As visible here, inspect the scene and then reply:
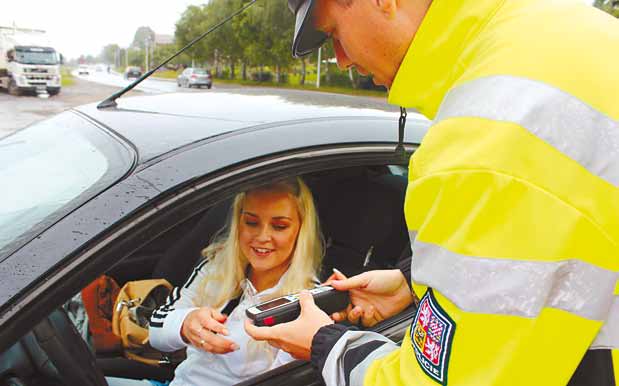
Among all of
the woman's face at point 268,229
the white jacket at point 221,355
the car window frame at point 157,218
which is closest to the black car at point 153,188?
the car window frame at point 157,218

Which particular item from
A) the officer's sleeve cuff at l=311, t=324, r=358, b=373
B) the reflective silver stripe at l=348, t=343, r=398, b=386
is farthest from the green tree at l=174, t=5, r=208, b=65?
the reflective silver stripe at l=348, t=343, r=398, b=386

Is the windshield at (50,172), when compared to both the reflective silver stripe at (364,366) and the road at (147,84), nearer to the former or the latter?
the road at (147,84)

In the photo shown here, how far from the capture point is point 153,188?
115cm

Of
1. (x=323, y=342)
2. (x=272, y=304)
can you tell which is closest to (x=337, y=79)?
(x=272, y=304)

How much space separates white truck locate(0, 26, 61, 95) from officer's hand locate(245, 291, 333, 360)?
24.4 metres

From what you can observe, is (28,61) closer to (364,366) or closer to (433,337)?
(364,366)

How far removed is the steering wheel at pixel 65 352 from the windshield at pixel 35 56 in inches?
955

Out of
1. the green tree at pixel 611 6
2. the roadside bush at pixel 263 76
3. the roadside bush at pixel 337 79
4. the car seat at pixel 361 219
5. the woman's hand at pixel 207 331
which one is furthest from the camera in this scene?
the roadside bush at pixel 263 76

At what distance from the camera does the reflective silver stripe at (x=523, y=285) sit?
0.65m

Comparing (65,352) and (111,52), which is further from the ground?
(65,352)

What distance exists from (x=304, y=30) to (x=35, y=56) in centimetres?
2493

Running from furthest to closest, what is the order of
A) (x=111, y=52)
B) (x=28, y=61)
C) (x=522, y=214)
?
1. (x=111, y=52)
2. (x=28, y=61)
3. (x=522, y=214)

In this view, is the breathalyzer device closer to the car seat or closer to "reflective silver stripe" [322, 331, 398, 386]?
"reflective silver stripe" [322, 331, 398, 386]

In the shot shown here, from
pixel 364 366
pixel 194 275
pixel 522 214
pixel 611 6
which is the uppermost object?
pixel 611 6
